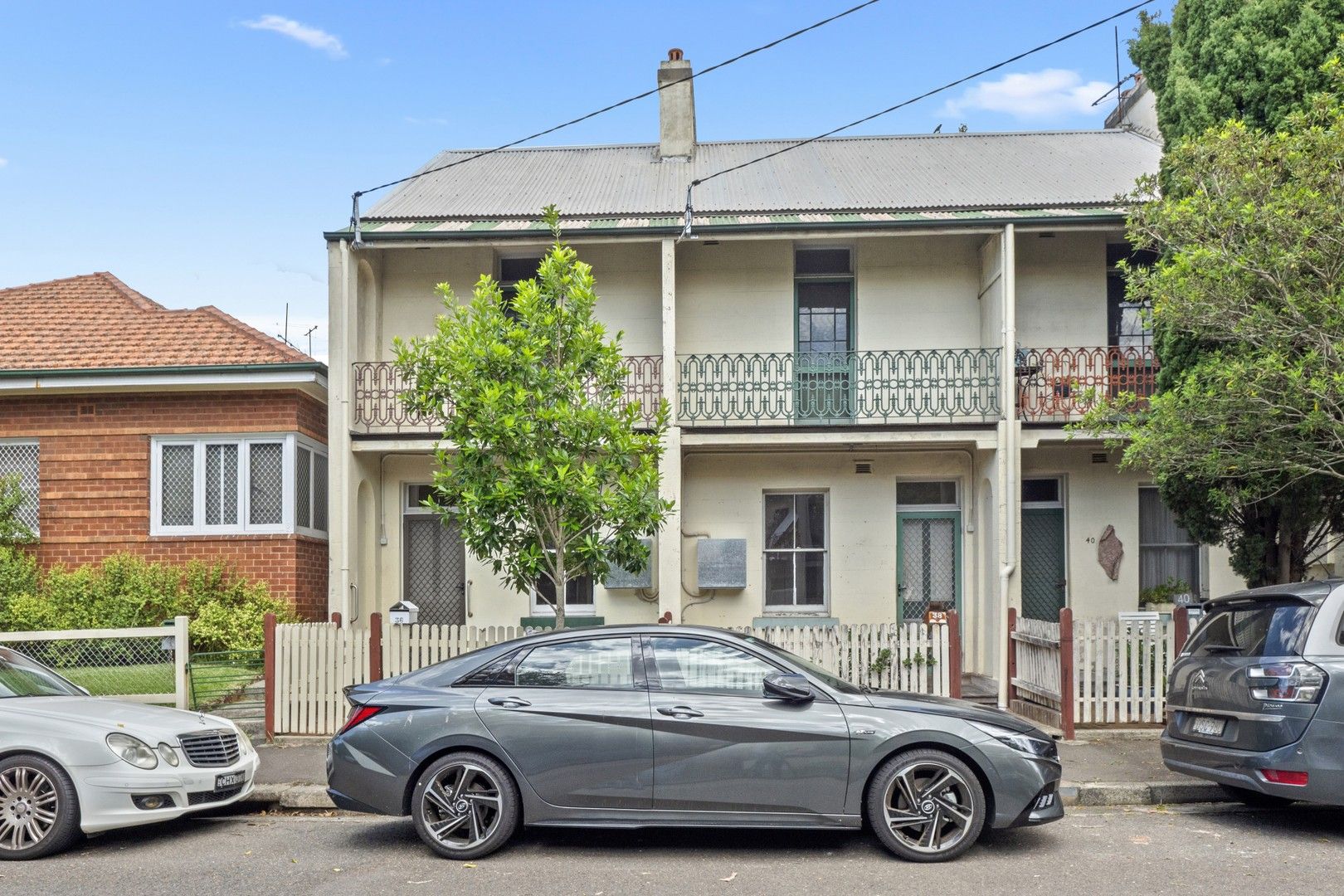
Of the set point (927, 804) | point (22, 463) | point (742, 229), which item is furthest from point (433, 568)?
point (927, 804)

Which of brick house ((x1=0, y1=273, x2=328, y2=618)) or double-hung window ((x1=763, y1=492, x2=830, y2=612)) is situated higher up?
brick house ((x1=0, y1=273, x2=328, y2=618))

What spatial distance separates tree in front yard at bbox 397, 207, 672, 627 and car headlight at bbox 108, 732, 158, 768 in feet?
10.1

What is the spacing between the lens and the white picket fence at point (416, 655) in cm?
1118

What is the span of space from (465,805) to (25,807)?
2.65m

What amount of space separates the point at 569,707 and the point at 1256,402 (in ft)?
20.2

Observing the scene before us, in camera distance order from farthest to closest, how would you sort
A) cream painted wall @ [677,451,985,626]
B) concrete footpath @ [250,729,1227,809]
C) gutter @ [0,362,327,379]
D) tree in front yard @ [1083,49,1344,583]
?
cream painted wall @ [677,451,985,626] → gutter @ [0,362,327,379] → tree in front yard @ [1083,49,1344,583] → concrete footpath @ [250,729,1227,809]

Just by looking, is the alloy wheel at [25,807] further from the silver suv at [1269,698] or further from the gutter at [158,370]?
the gutter at [158,370]

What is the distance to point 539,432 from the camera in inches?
389

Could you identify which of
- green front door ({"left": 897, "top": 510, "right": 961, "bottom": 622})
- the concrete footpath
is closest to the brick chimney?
green front door ({"left": 897, "top": 510, "right": 961, "bottom": 622})

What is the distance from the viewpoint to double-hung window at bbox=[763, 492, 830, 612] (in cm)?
1555

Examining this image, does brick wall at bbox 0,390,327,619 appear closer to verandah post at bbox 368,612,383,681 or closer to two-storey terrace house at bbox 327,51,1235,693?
two-storey terrace house at bbox 327,51,1235,693

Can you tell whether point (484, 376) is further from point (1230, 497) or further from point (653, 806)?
point (1230, 497)

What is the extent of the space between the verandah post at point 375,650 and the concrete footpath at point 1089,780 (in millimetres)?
802

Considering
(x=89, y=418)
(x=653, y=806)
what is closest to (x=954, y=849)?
(x=653, y=806)
